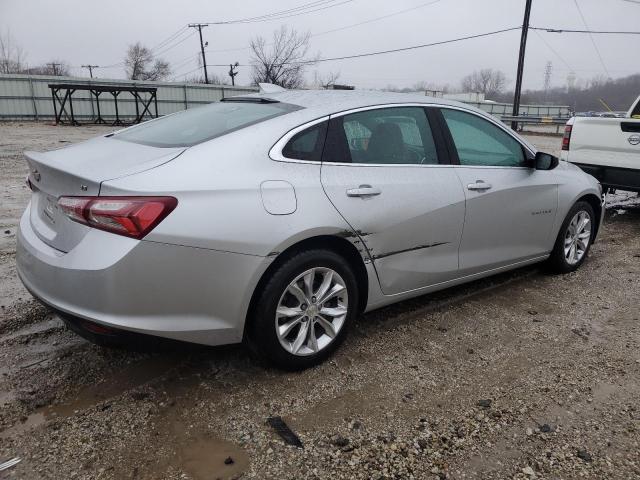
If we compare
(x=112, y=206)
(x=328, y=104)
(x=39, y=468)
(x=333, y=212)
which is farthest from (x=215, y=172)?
(x=39, y=468)

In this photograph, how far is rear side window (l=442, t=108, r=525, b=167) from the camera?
3693 mm

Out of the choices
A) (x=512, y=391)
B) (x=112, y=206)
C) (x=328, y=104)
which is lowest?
(x=512, y=391)

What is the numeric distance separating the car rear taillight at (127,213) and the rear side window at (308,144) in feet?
2.44

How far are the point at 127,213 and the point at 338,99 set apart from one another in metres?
1.59

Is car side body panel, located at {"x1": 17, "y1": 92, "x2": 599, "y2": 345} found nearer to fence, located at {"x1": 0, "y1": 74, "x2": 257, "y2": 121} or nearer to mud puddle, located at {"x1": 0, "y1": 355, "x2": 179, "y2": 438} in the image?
mud puddle, located at {"x1": 0, "y1": 355, "x2": 179, "y2": 438}

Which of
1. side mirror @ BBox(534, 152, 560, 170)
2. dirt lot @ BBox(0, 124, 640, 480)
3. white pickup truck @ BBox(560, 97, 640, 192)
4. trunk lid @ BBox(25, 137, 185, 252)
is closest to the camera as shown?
dirt lot @ BBox(0, 124, 640, 480)

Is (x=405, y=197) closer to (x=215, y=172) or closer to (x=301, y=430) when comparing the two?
(x=215, y=172)

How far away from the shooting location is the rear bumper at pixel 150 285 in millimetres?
2311

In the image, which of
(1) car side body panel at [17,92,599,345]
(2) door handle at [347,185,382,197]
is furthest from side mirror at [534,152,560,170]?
(1) car side body panel at [17,92,599,345]

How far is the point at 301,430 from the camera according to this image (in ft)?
8.20

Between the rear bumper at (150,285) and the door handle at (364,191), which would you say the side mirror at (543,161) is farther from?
the rear bumper at (150,285)

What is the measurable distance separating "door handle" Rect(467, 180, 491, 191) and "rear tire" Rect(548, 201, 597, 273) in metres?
1.29

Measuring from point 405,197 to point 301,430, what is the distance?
1498 millimetres

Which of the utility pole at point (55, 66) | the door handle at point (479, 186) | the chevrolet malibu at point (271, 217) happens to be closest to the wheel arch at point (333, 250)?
the chevrolet malibu at point (271, 217)
